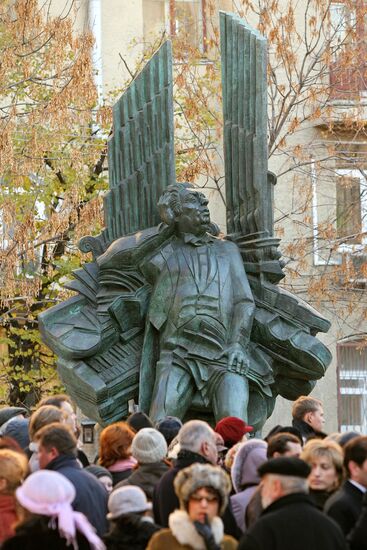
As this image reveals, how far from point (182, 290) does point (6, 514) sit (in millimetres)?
7650

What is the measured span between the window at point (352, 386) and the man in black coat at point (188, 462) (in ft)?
74.0

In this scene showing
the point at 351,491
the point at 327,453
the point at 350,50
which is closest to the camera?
the point at 351,491

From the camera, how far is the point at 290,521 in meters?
9.61

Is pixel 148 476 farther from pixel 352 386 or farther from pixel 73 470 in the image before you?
pixel 352 386

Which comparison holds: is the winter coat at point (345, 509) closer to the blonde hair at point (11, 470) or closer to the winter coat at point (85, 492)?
the winter coat at point (85, 492)

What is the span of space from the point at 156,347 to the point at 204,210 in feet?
4.76

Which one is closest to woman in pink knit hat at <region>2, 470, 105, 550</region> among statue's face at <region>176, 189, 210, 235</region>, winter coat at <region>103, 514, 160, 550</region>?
winter coat at <region>103, 514, 160, 550</region>

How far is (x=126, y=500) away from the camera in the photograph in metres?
10.2

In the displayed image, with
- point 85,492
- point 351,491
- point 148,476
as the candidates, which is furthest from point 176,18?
point 351,491

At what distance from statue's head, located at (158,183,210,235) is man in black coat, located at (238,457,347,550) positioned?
8439 millimetres

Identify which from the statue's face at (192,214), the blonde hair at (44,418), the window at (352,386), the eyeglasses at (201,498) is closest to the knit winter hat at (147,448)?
the blonde hair at (44,418)

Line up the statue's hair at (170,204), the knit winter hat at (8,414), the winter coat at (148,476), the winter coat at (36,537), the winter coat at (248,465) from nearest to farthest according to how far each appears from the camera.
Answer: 1. the winter coat at (36,537)
2. the winter coat at (248,465)
3. the winter coat at (148,476)
4. the knit winter hat at (8,414)
5. the statue's hair at (170,204)

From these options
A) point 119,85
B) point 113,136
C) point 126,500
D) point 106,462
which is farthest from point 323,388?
point 126,500

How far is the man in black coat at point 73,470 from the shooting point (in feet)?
36.0
